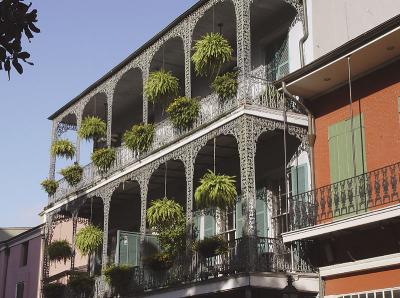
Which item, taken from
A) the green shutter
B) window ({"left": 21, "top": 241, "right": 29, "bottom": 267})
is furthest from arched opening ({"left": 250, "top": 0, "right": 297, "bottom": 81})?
window ({"left": 21, "top": 241, "right": 29, "bottom": 267})

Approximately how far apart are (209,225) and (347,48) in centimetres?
620

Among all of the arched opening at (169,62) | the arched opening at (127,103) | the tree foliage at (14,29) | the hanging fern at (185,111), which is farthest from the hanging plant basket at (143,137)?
the tree foliage at (14,29)

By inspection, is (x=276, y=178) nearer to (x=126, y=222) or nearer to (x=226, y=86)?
(x=226, y=86)

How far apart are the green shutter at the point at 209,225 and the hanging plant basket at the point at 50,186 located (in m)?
6.88

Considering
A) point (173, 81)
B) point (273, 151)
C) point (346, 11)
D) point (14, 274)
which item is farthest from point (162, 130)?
point (14, 274)

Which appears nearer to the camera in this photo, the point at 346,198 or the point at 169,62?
the point at 346,198

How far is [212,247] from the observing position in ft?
50.4

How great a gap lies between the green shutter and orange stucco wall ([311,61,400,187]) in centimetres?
363

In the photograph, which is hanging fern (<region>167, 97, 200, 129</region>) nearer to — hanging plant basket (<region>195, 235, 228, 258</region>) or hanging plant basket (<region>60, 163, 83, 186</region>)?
hanging plant basket (<region>195, 235, 228, 258</region>)

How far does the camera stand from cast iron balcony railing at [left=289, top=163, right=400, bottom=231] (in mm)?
13109

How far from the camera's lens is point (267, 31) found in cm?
1772

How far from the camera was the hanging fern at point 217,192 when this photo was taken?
15.2 m

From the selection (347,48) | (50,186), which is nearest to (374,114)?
(347,48)

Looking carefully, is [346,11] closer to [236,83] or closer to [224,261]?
[236,83]
